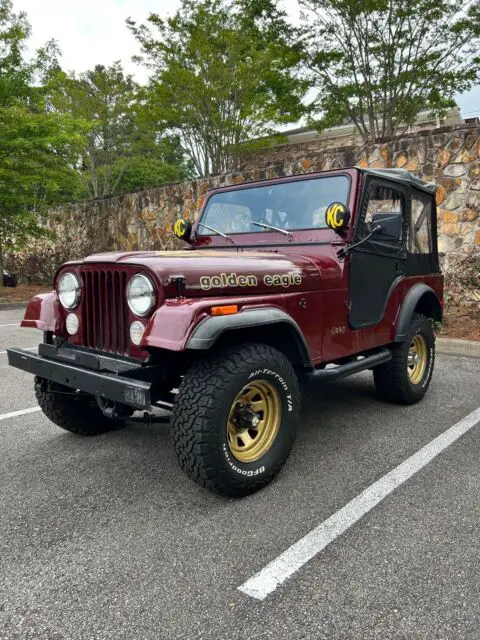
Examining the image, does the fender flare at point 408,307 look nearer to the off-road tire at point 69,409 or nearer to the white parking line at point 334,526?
the white parking line at point 334,526

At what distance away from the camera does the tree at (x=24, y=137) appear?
1154cm

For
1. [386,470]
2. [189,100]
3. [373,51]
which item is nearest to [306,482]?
[386,470]

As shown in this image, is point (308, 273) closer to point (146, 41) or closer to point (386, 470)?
point (386, 470)

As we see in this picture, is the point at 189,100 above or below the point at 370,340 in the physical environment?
above

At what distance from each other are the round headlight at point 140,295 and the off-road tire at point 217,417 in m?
0.39

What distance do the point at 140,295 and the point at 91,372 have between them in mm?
490

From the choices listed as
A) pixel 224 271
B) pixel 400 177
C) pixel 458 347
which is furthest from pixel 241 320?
pixel 458 347

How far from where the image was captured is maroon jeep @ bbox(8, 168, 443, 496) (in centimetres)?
239

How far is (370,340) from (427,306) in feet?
3.88

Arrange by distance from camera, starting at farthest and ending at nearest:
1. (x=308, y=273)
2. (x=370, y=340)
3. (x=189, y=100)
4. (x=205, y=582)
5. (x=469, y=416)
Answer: (x=189, y=100) < (x=469, y=416) < (x=370, y=340) < (x=308, y=273) < (x=205, y=582)

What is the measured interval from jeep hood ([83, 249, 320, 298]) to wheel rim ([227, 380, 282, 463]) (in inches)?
21.6

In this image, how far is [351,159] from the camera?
29.2ft

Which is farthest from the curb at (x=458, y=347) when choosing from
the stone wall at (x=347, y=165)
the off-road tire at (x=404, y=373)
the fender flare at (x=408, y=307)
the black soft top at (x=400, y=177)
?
the black soft top at (x=400, y=177)

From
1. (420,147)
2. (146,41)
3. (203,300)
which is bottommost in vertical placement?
(203,300)
